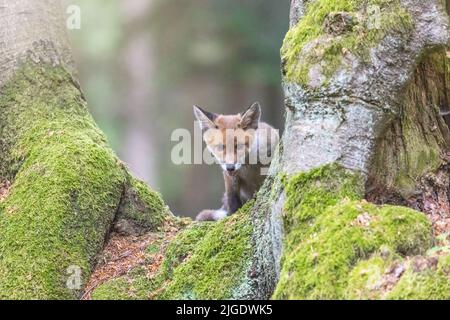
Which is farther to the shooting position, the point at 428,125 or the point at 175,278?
the point at 428,125

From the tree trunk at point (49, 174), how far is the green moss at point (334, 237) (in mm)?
1669

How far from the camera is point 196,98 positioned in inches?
711

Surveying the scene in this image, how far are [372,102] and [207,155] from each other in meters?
5.05

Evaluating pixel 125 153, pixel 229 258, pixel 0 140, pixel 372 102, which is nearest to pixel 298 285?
pixel 229 258

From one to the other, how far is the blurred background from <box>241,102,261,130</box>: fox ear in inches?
364

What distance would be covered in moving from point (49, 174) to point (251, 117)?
10.3ft

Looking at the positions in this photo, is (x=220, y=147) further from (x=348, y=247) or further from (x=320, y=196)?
(x=348, y=247)

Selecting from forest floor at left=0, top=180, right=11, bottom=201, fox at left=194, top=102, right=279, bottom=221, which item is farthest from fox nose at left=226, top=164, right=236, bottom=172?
forest floor at left=0, top=180, right=11, bottom=201

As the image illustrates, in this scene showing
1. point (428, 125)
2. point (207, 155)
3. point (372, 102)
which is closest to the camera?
point (372, 102)

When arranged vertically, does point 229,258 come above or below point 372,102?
below

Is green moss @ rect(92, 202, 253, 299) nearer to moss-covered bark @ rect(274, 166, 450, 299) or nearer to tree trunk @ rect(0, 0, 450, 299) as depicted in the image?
tree trunk @ rect(0, 0, 450, 299)

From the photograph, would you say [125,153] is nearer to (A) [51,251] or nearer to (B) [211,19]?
(B) [211,19]

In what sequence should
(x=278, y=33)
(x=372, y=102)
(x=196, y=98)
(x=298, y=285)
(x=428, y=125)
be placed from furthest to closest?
(x=196, y=98)
(x=278, y=33)
(x=428, y=125)
(x=372, y=102)
(x=298, y=285)

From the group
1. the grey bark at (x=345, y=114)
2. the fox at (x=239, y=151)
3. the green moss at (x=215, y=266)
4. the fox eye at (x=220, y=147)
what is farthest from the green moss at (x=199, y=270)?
the fox eye at (x=220, y=147)
